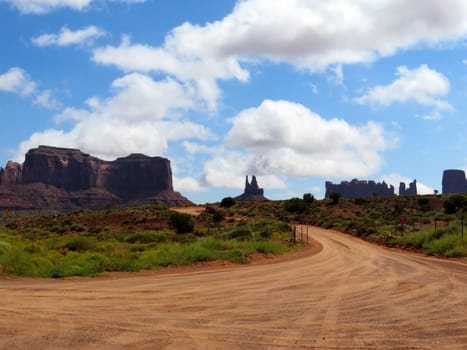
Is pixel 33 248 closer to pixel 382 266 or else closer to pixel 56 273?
pixel 56 273

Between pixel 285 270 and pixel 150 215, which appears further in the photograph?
pixel 150 215

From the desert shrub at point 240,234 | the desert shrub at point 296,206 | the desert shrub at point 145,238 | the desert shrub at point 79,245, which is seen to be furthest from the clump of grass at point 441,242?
the desert shrub at point 296,206

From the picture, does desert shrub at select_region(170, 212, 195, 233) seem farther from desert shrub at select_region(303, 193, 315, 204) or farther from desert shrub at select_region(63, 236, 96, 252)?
desert shrub at select_region(303, 193, 315, 204)

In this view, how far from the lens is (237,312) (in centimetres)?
1091

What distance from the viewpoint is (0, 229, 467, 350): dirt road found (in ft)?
27.2

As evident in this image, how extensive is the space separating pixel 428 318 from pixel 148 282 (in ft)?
31.0

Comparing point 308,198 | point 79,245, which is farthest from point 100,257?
point 308,198

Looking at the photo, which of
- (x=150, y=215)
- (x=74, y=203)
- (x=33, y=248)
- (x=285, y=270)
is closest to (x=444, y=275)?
(x=285, y=270)

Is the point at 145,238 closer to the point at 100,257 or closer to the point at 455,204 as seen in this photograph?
the point at 100,257

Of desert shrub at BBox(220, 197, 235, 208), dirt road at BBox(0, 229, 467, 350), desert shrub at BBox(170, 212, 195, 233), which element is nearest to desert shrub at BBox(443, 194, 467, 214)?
desert shrub at BBox(170, 212, 195, 233)

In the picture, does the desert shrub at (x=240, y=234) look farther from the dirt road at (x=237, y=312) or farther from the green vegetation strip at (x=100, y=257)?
the dirt road at (x=237, y=312)

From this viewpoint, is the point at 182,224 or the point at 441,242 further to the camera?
the point at 182,224

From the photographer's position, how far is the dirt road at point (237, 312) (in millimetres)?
8297

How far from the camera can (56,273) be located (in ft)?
Result: 60.1
